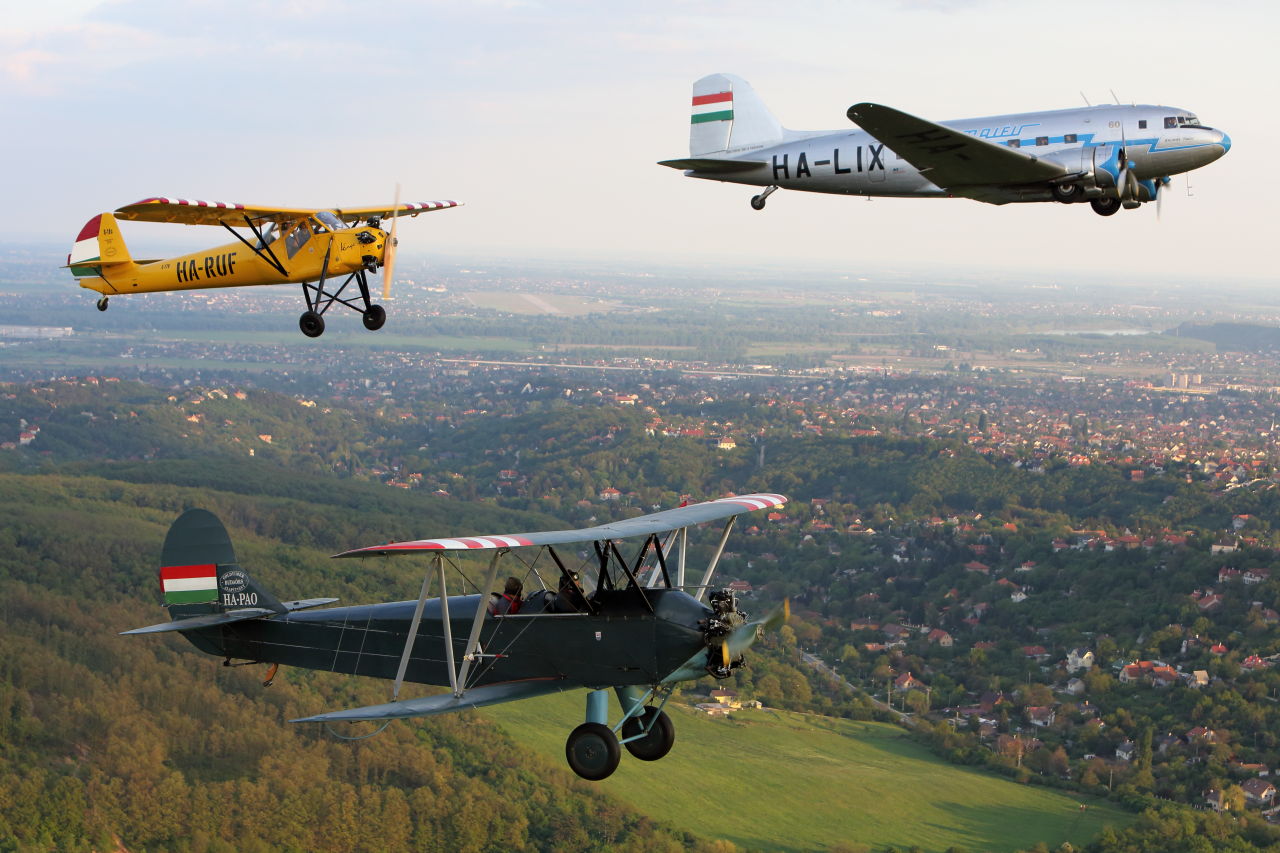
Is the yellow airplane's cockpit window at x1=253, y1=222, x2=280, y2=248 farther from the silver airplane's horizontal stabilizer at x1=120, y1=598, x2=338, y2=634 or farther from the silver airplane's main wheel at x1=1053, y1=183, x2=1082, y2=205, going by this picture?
the silver airplane's main wheel at x1=1053, y1=183, x2=1082, y2=205

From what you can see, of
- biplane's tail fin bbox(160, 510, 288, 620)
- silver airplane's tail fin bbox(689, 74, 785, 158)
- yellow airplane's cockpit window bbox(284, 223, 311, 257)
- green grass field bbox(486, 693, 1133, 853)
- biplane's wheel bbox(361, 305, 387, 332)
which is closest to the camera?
biplane's tail fin bbox(160, 510, 288, 620)

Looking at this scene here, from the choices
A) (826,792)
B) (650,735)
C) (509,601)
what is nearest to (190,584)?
(509,601)

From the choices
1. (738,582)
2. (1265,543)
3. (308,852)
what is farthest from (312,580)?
(1265,543)

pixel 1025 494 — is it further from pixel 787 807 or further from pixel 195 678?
pixel 195 678

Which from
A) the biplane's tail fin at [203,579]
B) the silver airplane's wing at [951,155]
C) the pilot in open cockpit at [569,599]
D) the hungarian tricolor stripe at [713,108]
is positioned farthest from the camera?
the hungarian tricolor stripe at [713,108]

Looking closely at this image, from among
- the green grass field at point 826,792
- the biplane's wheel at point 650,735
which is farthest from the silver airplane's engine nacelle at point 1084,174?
the green grass field at point 826,792

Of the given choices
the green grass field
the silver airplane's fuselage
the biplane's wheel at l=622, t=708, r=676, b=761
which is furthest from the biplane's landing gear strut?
the green grass field

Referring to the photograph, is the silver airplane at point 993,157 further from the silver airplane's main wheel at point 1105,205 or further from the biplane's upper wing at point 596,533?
the biplane's upper wing at point 596,533
